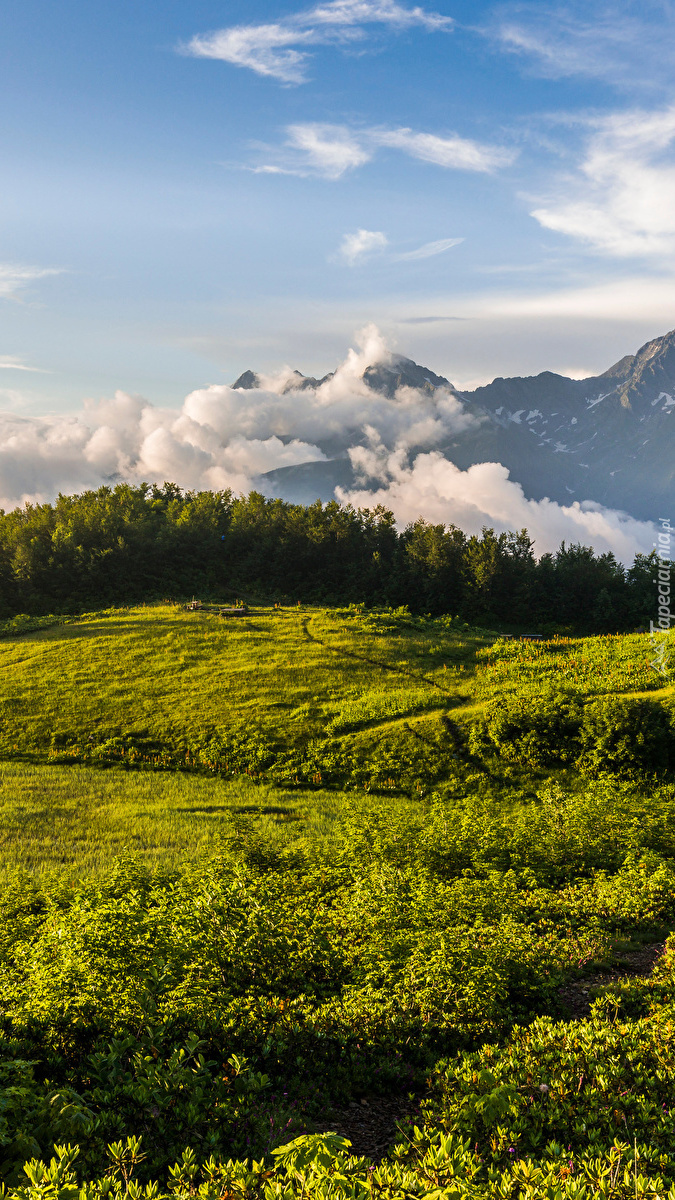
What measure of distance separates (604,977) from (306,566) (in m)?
69.0

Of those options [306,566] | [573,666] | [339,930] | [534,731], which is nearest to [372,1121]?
[339,930]

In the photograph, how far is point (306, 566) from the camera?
78938 millimetres

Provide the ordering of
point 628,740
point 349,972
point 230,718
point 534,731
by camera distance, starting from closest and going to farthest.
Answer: point 349,972 → point 628,740 → point 534,731 → point 230,718

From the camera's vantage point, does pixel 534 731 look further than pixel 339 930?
Yes

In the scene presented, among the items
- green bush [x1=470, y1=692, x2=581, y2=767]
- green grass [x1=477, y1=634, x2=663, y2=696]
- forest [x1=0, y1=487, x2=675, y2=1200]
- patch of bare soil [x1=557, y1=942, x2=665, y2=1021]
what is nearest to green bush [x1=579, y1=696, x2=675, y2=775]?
forest [x1=0, y1=487, x2=675, y2=1200]

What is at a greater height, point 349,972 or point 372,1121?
point 349,972

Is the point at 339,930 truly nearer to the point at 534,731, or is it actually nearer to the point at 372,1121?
the point at 372,1121

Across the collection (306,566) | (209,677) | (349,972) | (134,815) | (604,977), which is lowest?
(134,815)

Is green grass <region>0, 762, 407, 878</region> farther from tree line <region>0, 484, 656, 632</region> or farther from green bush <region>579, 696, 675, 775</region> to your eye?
tree line <region>0, 484, 656, 632</region>

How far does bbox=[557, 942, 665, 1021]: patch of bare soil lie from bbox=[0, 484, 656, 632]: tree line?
52.7 metres

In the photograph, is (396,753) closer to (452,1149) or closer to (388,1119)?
(388,1119)

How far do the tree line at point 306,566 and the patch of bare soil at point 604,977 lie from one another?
52.7 m

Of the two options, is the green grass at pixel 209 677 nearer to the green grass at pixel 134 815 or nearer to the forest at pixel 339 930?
the forest at pixel 339 930

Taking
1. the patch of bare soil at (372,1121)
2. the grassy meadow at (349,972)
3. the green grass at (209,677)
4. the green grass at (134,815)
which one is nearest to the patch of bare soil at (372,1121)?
the patch of bare soil at (372,1121)
